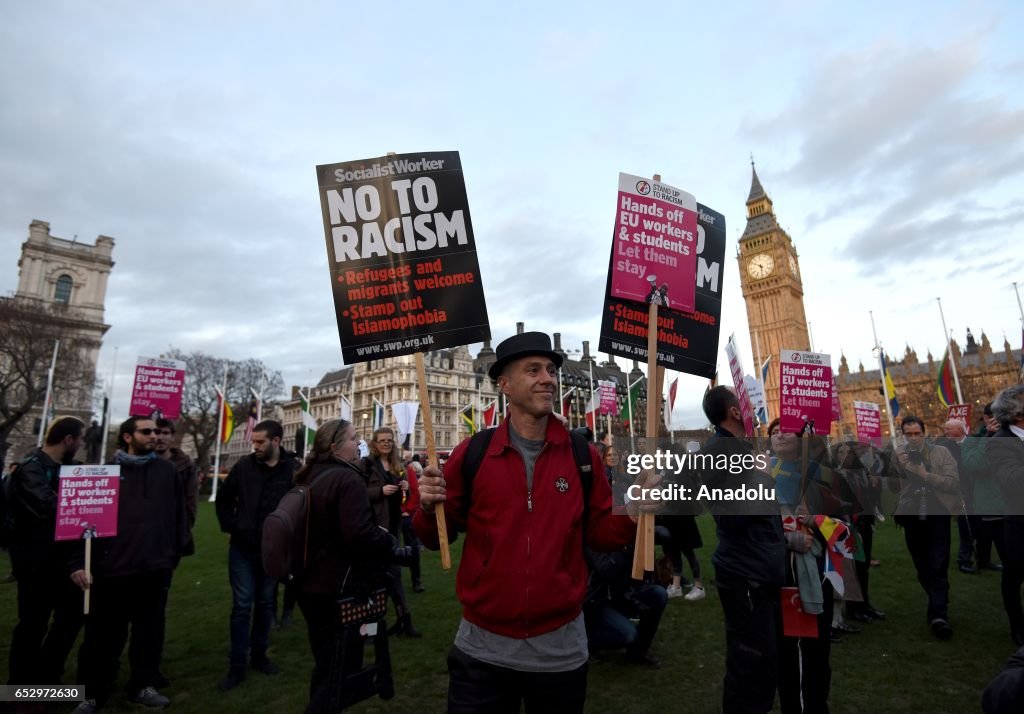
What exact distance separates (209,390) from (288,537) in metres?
53.1

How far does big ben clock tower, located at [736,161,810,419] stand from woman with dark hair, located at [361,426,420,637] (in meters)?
95.6

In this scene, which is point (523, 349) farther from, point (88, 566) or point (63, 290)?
point (63, 290)

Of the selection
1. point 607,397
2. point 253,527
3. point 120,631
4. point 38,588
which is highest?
point 607,397

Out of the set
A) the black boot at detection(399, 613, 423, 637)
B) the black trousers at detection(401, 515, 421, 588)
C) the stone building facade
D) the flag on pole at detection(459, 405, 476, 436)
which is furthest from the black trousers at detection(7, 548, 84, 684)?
the stone building facade

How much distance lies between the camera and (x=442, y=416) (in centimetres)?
8362

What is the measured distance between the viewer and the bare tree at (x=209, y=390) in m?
47.9

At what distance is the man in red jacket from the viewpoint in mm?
2500

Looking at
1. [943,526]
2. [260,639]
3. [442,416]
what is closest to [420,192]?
[260,639]

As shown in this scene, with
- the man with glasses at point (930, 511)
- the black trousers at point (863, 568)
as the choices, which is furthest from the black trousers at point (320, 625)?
the man with glasses at point (930, 511)

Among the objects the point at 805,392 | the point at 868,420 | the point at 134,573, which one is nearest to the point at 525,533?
the point at 134,573

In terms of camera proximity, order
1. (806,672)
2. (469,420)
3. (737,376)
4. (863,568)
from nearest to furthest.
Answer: (806,672) < (863,568) < (737,376) < (469,420)

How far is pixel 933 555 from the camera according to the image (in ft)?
21.6

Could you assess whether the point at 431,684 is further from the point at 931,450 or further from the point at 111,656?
the point at 931,450

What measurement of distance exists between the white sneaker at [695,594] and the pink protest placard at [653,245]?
18.9 feet
